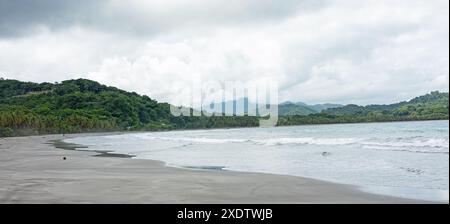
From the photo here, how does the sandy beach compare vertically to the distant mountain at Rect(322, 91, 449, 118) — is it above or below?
below

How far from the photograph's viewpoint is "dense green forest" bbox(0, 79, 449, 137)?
8744cm

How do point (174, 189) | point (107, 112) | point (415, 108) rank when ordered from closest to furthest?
point (174, 189)
point (415, 108)
point (107, 112)

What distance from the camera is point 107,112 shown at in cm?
13788

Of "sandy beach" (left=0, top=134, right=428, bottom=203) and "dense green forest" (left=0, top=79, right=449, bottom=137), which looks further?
"dense green forest" (left=0, top=79, right=449, bottom=137)

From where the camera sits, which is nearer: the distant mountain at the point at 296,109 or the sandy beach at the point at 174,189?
the sandy beach at the point at 174,189

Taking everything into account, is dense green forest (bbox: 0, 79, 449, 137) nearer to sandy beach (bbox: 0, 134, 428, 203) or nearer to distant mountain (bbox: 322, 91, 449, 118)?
distant mountain (bbox: 322, 91, 449, 118)

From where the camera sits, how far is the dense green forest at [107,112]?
87438 millimetres

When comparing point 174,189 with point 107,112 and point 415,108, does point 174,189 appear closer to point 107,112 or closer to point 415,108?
point 415,108

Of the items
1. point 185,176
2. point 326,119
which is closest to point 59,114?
point 326,119

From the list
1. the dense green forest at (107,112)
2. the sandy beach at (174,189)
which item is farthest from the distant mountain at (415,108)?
the sandy beach at (174,189)

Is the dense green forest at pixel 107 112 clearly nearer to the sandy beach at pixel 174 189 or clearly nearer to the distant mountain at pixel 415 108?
the distant mountain at pixel 415 108

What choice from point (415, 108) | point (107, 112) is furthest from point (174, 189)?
point (107, 112)

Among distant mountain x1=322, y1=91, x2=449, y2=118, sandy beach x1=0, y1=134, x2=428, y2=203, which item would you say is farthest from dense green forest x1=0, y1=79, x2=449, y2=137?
sandy beach x1=0, y1=134, x2=428, y2=203

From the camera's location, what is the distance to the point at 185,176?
13.2 m
